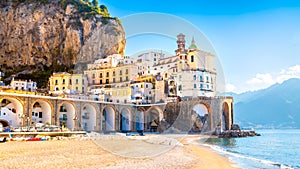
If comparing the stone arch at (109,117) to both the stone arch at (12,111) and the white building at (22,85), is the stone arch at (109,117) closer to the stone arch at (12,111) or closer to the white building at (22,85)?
the white building at (22,85)

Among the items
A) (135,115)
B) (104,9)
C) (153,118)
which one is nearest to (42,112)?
(135,115)

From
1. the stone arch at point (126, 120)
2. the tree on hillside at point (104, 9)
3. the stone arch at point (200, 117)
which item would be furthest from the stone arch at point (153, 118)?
the tree on hillside at point (104, 9)

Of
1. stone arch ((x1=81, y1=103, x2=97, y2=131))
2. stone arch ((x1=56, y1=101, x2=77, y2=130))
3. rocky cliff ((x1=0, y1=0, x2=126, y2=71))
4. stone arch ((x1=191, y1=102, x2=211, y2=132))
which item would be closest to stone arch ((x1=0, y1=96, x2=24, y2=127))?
stone arch ((x1=56, y1=101, x2=77, y2=130))

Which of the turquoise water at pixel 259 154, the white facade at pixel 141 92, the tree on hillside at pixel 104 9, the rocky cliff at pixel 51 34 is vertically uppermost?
the tree on hillside at pixel 104 9

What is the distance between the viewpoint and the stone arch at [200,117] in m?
50.5

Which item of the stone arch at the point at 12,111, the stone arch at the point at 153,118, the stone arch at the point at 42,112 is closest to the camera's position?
the stone arch at the point at 12,111

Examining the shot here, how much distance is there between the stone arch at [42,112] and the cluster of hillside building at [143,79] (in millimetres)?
9221

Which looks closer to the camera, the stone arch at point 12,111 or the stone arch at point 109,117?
the stone arch at point 12,111

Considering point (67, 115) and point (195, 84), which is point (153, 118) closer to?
point (195, 84)

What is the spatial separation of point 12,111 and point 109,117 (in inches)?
694

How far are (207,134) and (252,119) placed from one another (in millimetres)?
160606

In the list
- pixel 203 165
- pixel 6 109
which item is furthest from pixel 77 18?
pixel 203 165

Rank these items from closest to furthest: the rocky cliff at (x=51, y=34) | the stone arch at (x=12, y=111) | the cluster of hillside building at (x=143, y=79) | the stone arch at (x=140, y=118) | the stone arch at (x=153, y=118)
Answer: the stone arch at (x=12, y=111), the stone arch at (x=153, y=118), the stone arch at (x=140, y=118), the cluster of hillside building at (x=143, y=79), the rocky cliff at (x=51, y=34)

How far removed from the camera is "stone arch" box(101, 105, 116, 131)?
50.5 m
